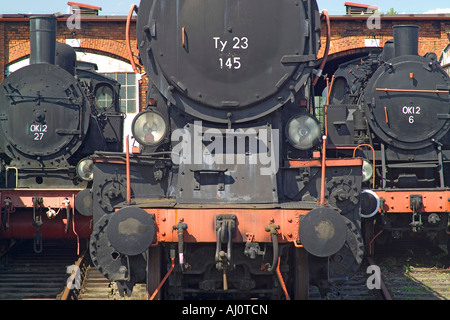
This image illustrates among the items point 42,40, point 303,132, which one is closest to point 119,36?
point 42,40

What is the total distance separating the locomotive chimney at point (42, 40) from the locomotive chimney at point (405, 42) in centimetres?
551

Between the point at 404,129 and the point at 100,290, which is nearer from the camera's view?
the point at 100,290

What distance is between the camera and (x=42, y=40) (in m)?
9.66

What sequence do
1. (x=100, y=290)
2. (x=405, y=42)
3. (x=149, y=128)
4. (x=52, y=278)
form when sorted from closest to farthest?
(x=149, y=128) < (x=100, y=290) < (x=52, y=278) < (x=405, y=42)

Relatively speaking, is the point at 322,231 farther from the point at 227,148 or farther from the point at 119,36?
the point at 119,36

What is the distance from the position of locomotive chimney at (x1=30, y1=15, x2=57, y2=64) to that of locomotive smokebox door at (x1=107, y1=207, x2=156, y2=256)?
539cm

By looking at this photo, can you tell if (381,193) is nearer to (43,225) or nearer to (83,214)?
(83,214)

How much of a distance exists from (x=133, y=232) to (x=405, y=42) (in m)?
6.67

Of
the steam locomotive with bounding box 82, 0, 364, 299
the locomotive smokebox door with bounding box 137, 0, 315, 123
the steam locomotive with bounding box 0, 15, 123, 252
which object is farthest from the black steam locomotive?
the steam locomotive with bounding box 0, 15, 123, 252

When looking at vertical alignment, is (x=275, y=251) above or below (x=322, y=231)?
below

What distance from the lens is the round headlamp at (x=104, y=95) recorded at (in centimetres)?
1094

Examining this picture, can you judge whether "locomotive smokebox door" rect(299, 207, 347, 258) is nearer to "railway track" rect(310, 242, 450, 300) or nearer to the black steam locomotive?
"railway track" rect(310, 242, 450, 300)

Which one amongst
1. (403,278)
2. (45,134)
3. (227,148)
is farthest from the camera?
(45,134)

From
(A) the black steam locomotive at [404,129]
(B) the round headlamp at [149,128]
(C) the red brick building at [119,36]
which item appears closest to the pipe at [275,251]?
(B) the round headlamp at [149,128]
